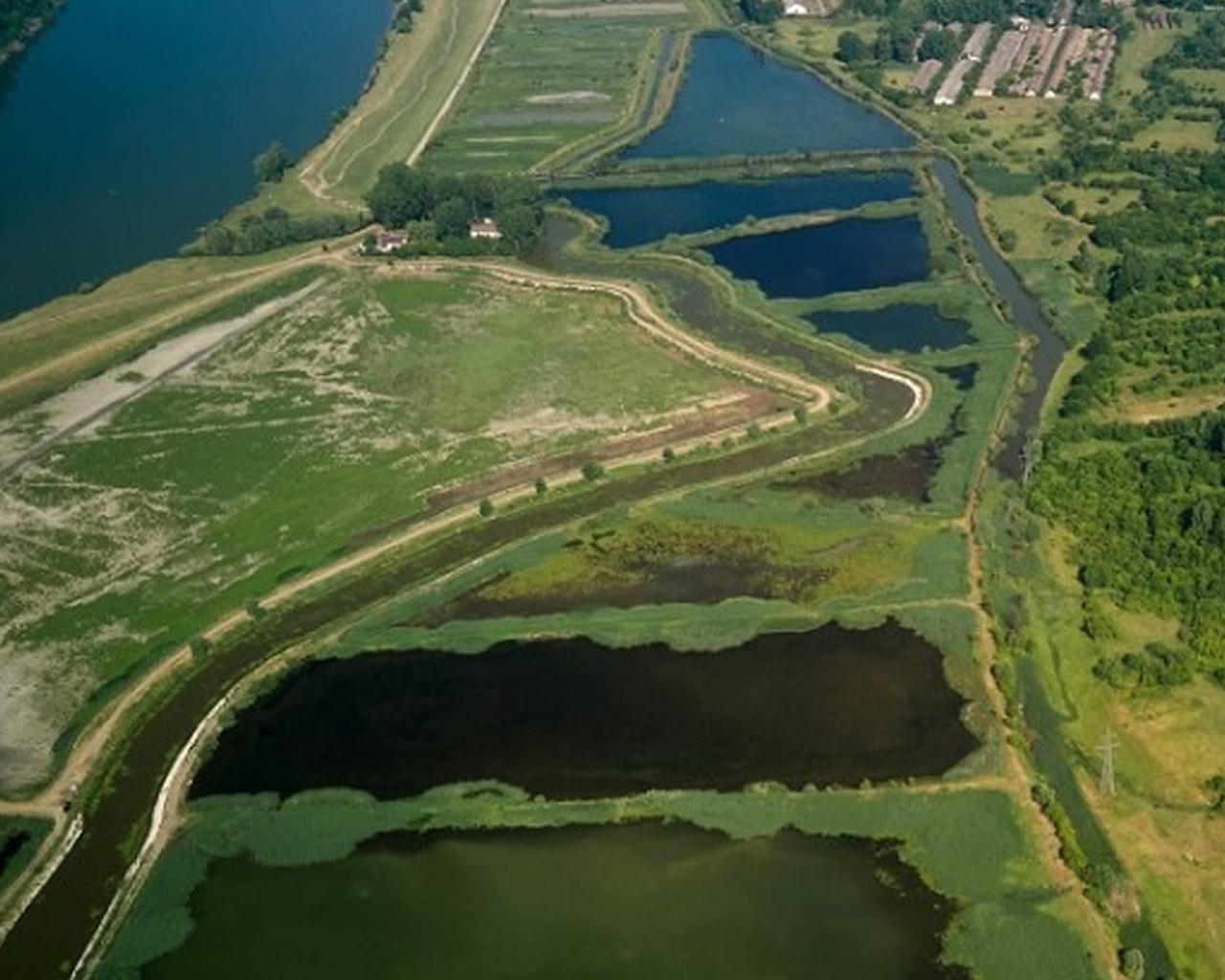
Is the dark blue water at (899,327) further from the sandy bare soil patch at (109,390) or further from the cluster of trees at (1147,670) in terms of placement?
the sandy bare soil patch at (109,390)

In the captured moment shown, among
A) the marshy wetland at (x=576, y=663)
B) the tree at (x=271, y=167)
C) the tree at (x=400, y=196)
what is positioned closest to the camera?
the marshy wetland at (x=576, y=663)

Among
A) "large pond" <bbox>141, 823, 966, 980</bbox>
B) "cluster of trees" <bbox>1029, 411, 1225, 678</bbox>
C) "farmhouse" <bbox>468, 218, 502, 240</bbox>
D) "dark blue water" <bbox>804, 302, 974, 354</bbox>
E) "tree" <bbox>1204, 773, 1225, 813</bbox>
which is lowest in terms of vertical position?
"large pond" <bbox>141, 823, 966, 980</bbox>

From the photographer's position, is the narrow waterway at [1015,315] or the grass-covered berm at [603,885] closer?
the grass-covered berm at [603,885]

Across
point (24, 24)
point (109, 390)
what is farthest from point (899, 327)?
point (24, 24)

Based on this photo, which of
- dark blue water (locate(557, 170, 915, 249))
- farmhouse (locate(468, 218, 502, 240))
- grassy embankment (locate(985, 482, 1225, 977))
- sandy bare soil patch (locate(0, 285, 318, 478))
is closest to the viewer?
grassy embankment (locate(985, 482, 1225, 977))

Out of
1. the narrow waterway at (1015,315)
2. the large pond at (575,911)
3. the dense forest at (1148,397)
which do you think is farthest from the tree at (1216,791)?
the narrow waterway at (1015,315)

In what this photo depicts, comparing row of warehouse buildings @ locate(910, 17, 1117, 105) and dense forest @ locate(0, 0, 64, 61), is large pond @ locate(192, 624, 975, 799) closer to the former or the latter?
row of warehouse buildings @ locate(910, 17, 1117, 105)

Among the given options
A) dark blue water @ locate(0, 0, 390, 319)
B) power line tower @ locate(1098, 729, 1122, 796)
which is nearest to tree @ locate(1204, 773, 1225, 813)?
power line tower @ locate(1098, 729, 1122, 796)
